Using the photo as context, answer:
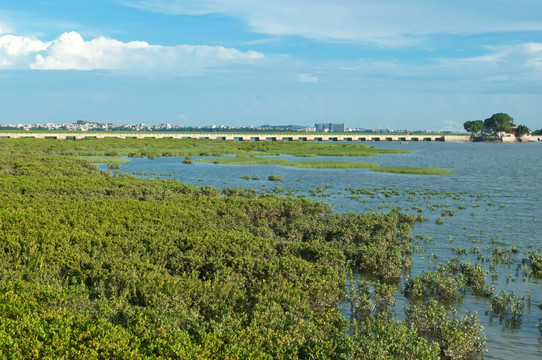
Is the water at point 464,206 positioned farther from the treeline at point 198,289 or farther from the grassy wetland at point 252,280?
the treeline at point 198,289

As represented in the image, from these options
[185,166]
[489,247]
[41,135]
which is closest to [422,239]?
[489,247]

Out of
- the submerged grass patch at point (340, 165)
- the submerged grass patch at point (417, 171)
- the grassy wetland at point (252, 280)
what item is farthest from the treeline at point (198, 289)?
the submerged grass patch at point (340, 165)

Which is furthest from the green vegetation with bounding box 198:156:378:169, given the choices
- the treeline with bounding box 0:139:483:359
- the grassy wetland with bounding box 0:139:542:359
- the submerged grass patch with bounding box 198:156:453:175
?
the treeline with bounding box 0:139:483:359

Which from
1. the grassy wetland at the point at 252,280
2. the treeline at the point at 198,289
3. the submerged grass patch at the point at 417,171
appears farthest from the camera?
the submerged grass patch at the point at 417,171

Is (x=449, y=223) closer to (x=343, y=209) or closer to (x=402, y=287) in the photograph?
(x=343, y=209)

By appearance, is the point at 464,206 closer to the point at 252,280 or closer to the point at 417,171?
the point at 252,280

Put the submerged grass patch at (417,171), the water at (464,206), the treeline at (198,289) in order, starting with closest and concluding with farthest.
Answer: the treeline at (198,289)
the water at (464,206)
the submerged grass patch at (417,171)

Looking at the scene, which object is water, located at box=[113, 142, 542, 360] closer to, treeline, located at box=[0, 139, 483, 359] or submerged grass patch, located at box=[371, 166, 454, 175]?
treeline, located at box=[0, 139, 483, 359]
